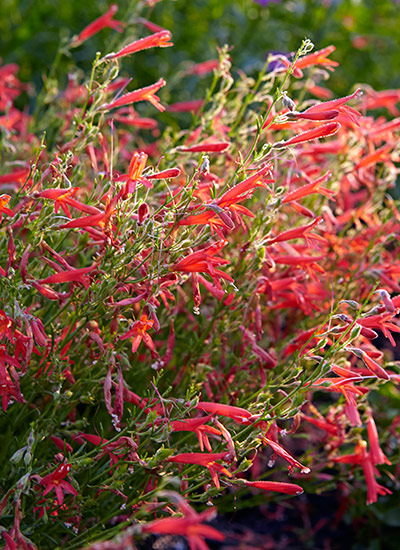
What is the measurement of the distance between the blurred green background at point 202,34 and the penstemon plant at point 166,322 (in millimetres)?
2047

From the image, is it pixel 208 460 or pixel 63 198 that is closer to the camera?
pixel 208 460

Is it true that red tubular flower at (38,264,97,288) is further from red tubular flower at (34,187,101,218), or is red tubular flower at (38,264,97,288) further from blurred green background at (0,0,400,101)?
blurred green background at (0,0,400,101)

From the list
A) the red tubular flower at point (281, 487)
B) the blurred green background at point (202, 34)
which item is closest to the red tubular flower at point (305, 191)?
the red tubular flower at point (281, 487)

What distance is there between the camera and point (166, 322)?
2268 millimetres

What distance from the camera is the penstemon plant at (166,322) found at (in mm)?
1747

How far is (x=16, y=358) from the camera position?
182 centimetres

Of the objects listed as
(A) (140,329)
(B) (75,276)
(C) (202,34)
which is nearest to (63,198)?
(B) (75,276)

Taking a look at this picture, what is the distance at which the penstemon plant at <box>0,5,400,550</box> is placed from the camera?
1.75 meters

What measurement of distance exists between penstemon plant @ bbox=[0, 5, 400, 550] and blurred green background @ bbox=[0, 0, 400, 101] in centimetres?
205

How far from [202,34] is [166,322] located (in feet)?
12.1

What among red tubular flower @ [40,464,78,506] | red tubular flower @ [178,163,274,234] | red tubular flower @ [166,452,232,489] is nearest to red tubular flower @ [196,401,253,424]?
red tubular flower @ [166,452,232,489]

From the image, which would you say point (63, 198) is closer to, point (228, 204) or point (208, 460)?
point (228, 204)

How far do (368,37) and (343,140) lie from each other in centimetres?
311

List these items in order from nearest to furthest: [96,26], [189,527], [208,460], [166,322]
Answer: [189,527] < [208,460] < [166,322] < [96,26]
